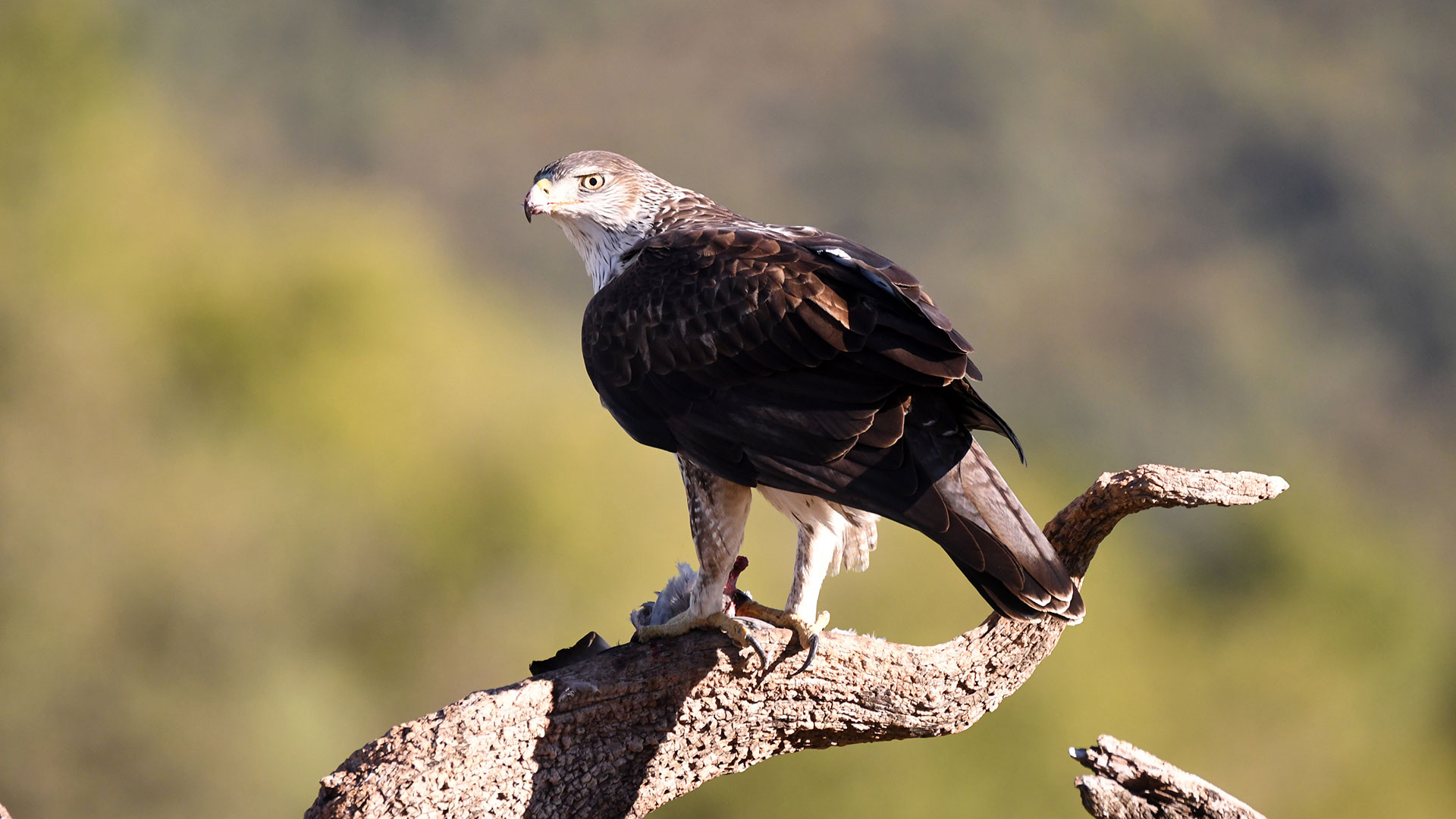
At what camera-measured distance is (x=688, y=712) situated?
2646 millimetres

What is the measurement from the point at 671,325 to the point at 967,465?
0.69 m

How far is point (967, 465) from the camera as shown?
239cm

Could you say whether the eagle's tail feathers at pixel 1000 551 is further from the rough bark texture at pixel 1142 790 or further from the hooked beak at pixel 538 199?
the hooked beak at pixel 538 199

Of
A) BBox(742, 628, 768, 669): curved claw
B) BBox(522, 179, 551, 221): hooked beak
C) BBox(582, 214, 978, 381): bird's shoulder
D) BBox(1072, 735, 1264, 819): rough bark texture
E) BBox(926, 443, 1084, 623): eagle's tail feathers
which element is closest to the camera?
BBox(926, 443, 1084, 623): eagle's tail feathers

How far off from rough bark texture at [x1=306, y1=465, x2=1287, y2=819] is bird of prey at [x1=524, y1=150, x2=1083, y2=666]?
12cm

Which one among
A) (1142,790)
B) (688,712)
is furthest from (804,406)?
(1142,790)

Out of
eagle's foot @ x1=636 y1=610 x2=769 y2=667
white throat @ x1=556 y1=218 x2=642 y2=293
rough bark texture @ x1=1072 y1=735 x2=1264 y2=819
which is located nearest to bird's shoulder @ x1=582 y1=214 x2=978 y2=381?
white throat @ x1=556 y1=218 x2=642 y2=293

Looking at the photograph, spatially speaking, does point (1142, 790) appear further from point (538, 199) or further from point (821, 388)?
point (538, 199)

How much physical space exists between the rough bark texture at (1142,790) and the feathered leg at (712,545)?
81 cm

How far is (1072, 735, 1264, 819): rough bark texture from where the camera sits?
A: 269 cm

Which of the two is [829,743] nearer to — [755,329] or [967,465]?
[967,465]

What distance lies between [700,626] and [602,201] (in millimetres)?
1117

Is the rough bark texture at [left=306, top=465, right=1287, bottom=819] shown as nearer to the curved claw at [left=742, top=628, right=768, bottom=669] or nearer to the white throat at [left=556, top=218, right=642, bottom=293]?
the curved claw at [left=742, top=628, right=768, bottom=669]

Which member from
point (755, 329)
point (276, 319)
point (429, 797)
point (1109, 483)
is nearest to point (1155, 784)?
point (1109, 483)
